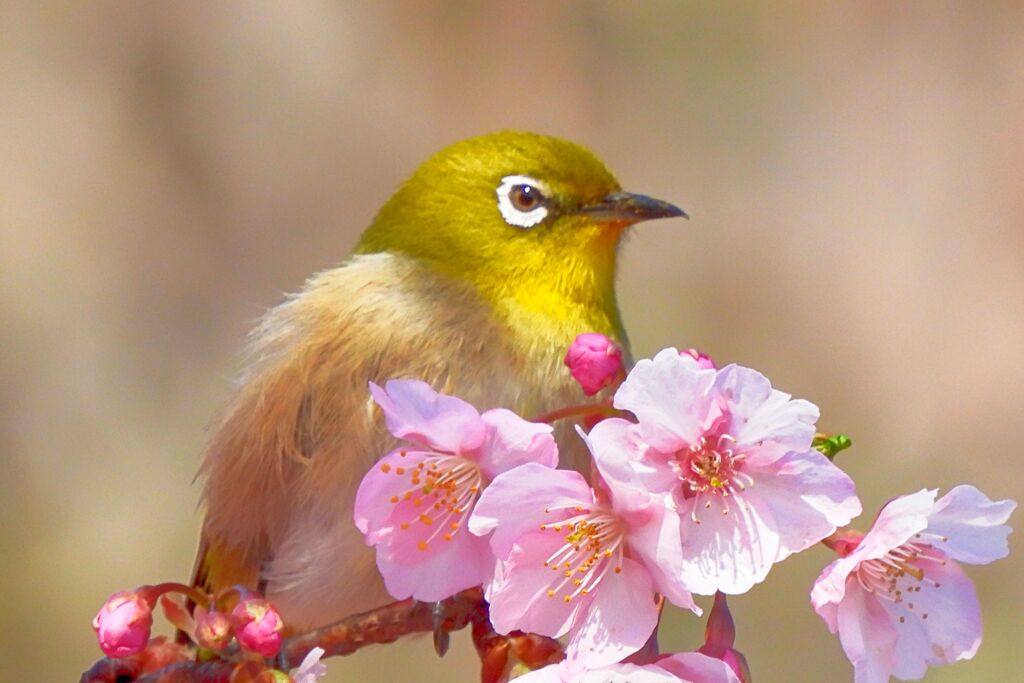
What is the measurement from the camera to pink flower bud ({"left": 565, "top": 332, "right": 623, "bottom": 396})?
1.69 metres

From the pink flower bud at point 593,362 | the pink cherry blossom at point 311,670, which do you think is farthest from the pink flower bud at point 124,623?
the pink flower bud at point 593,362

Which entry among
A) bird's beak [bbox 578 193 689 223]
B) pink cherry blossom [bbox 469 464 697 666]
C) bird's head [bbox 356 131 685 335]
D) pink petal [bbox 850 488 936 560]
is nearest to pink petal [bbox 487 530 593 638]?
pink cherry blossom [bbox 469 464 697 666]

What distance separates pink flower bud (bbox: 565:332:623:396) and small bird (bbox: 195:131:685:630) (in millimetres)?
731

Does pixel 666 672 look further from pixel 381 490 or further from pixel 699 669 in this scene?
pixel 381 490

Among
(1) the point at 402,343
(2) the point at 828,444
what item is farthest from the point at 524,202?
(2) the point at 828,444

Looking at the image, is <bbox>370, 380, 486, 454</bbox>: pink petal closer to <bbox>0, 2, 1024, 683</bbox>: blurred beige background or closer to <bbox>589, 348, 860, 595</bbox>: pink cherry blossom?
<bbox>589, 348, 860, 595</bbox>: pink cherry blossom

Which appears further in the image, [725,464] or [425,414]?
[425,414]

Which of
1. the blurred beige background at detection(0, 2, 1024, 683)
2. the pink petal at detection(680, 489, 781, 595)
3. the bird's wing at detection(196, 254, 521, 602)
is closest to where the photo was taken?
the pink petal at detection(680, 489, 781, 595)

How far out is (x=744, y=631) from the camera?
498 centimetres

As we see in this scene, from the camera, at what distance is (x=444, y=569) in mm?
1653

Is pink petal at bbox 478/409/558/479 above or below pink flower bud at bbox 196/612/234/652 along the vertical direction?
above

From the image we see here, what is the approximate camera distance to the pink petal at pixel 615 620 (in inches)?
56.9

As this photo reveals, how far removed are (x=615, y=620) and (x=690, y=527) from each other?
0.14 metres

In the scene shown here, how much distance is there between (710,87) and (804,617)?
2673 millimetres
